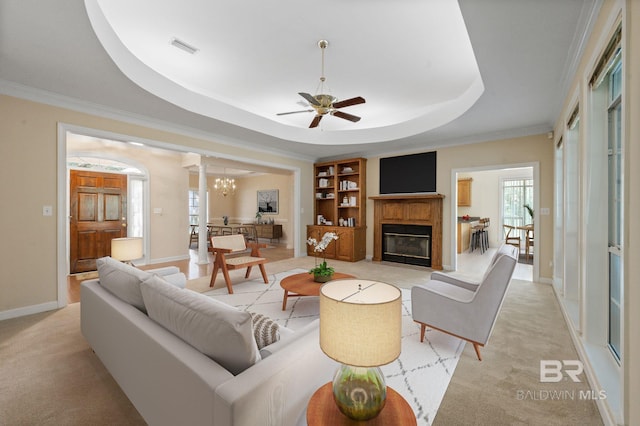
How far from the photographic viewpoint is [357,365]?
965 millimetres

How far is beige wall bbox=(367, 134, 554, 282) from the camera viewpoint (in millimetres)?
4520

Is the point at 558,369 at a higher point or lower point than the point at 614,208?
lower

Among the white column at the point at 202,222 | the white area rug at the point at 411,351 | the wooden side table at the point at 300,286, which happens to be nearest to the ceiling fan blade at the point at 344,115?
the wooden side table at the point at 300,286

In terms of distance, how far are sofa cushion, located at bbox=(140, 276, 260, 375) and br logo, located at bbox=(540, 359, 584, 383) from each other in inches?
87.9

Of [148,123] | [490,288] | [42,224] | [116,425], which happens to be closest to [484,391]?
[490,288]

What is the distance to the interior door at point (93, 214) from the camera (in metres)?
5.28

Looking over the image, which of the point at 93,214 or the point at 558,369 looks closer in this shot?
the point at 558,369

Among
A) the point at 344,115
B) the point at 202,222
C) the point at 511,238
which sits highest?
the point at 344,115

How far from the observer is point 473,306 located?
2248 millimetres

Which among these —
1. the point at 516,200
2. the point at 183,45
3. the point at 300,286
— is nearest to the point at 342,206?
the point at 300,286

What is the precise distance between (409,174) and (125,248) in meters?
5.30

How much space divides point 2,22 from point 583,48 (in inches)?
185

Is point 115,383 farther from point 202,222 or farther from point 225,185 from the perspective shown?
point 225,185

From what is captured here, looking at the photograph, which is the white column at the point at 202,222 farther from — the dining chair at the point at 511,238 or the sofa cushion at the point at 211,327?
the dining chair at the point at 511,238
